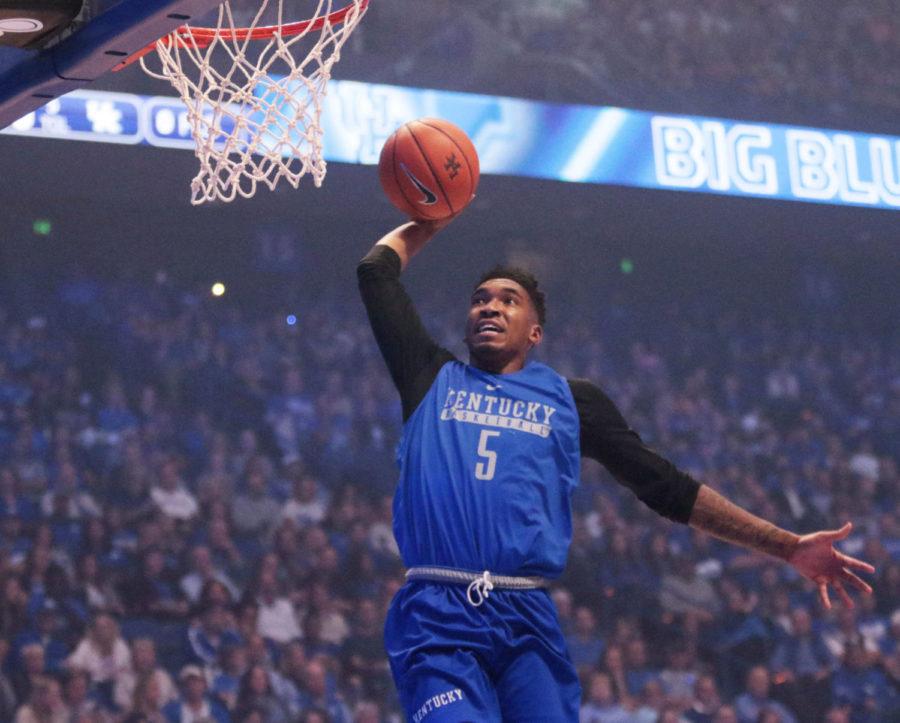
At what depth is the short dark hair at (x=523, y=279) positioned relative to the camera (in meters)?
3.08

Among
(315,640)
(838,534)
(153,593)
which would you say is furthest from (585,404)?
(153,593)

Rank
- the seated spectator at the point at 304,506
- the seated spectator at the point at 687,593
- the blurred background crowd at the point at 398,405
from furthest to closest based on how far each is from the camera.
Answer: the seated spectator at the point at 687,593 → the seated spectator at the point at 304,506 → the blurred background crowd at the point at 398,405

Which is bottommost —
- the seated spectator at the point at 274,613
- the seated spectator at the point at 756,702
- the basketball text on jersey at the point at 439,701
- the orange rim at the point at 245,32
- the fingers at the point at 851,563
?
the basketball text on jersey at the point at 439,701

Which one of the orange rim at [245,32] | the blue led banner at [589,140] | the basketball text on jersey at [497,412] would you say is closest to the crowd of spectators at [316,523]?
the blue led banner at [589,140]

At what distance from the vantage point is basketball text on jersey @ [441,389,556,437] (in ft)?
9.43

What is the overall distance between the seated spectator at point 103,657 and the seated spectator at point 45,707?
0.71 feet

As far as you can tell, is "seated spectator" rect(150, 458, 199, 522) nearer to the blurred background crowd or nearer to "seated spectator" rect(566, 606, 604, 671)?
the blurred background crowd

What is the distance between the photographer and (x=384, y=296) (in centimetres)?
299

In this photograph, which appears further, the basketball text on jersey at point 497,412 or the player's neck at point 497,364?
the player's neck at point 497,364

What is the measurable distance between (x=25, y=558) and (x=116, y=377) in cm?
223

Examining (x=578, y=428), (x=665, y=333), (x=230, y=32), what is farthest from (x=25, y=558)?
(x=665, y=333)

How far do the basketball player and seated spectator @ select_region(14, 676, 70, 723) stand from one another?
4.91 meters

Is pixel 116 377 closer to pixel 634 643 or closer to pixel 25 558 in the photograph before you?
pixel 25 558

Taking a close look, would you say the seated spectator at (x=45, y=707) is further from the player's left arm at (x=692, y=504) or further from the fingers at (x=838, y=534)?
the fingers at (x=838, y=534)
